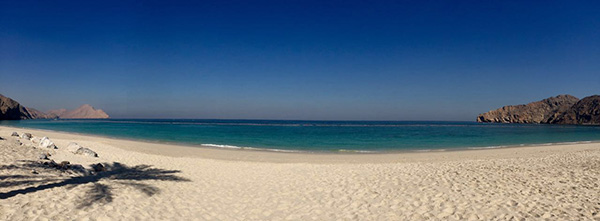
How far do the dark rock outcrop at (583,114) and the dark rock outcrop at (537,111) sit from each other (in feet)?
18.3

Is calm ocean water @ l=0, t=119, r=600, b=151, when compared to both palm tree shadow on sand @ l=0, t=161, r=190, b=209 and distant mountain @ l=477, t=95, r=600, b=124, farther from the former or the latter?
distant mountain @ l=477, t=95, r=600, b=124

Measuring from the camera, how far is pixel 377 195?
8.23 metres

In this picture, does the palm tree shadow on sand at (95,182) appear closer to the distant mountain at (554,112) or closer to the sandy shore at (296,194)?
the sandy shore at (296,194)

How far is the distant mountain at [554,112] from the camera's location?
129 m

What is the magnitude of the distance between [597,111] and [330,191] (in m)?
177

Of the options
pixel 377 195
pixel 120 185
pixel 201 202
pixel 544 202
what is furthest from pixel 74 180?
pixel 544 202

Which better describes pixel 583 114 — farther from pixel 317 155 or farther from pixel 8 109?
pixel 8 109

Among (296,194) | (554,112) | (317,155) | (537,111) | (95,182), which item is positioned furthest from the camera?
(537,111)

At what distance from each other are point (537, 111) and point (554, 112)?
49.1 feet

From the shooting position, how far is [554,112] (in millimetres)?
152250

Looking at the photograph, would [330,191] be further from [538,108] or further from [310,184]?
[538,108]

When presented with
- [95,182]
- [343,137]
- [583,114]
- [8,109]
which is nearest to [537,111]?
[583,114]

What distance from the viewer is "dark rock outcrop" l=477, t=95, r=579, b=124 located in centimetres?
15725

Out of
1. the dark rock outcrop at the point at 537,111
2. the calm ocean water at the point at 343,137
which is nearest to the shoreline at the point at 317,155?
the calm ocean water at the point at 343,137
